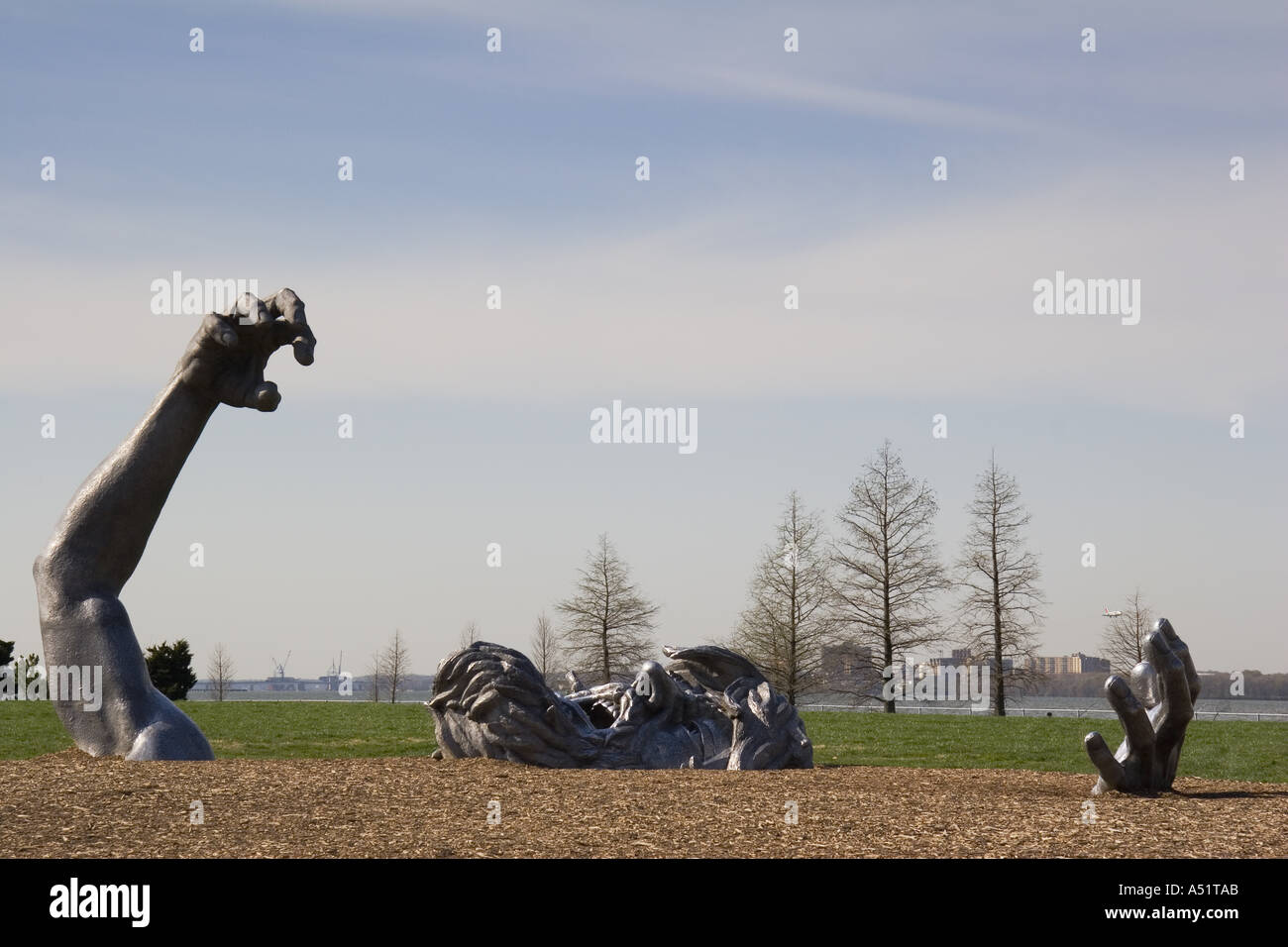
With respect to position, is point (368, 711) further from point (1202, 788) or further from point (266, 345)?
point (1202, 788)

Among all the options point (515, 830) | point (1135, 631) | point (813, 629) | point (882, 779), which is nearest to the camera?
point (515, 830)

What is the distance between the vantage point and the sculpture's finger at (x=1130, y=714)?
10.9 m

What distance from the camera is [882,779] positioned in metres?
12.6

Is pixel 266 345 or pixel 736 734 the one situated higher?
pixel 266 345

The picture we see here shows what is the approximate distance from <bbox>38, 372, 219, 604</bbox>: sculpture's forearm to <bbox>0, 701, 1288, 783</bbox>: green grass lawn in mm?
5645

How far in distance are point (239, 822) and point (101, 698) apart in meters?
3.29

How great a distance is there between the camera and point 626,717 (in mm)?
12977

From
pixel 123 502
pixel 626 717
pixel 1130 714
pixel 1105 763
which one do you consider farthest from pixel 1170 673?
pixel 123 502

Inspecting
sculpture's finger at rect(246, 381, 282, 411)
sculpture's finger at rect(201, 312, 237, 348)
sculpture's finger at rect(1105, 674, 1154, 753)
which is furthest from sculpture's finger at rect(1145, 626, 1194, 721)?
sculpture's finger at rect(201, 312, 237, 348)

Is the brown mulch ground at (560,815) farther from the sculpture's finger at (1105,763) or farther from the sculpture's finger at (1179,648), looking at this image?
the sculpture's finger at (1179,648)

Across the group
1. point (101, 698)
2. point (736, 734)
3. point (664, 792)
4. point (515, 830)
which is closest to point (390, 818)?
point (515, 830)

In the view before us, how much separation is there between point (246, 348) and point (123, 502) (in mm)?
1710

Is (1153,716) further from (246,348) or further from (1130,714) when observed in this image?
(246,348)

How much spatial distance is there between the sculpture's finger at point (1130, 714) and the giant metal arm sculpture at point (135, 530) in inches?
284
